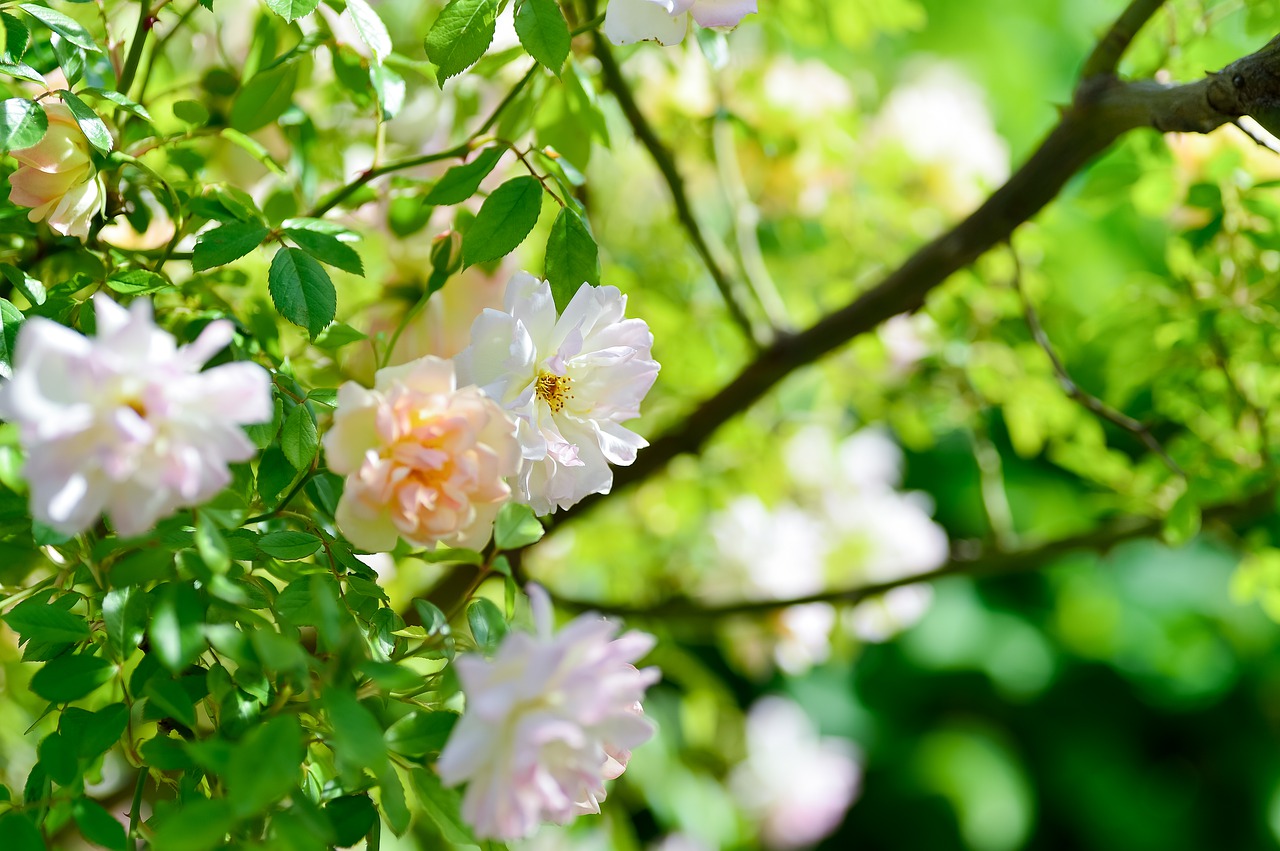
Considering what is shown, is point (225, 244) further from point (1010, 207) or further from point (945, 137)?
point (945, 137)

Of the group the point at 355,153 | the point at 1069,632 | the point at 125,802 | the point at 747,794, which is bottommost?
the point at 1069,632

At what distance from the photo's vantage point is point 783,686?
130cm

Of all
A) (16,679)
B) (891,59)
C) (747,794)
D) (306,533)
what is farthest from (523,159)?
(891,59)

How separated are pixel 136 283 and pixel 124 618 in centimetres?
9

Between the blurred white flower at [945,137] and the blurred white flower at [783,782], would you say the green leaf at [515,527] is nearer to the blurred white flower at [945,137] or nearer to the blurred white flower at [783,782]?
the blurred white flower at [945,137]

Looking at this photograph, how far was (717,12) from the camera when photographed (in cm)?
26

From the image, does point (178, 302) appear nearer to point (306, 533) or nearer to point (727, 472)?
point (306, 533)

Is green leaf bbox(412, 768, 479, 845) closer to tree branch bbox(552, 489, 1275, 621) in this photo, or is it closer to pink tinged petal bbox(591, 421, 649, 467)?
pink tinged petal bbox(591, 421, 649, 467)

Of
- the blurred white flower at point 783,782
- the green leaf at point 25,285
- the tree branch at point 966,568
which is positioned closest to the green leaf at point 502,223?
the green leaf at point 25,285

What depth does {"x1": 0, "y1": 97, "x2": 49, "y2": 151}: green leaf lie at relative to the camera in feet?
0.79

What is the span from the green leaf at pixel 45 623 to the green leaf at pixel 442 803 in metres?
0.09

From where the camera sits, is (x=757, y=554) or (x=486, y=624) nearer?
(x=486, y=624)

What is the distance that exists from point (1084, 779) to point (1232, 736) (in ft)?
0.64

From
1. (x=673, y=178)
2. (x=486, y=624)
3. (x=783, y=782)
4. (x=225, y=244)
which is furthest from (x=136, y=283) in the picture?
(x=783, y=782)
